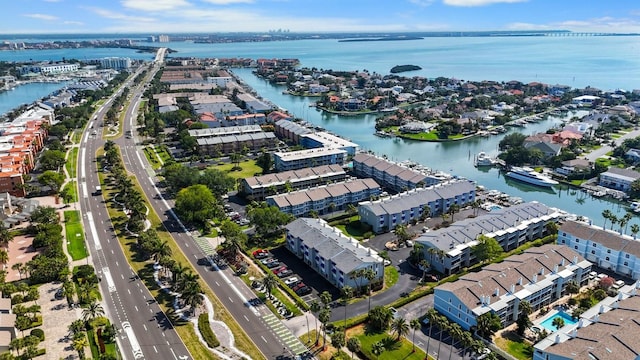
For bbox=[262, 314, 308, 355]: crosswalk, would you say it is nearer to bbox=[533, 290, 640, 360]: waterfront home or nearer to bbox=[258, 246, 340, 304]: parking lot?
bbox=[258, 246, 340, 304]: parking lot

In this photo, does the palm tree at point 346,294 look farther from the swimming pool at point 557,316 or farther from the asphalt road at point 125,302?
the swimming pool at point 557,316

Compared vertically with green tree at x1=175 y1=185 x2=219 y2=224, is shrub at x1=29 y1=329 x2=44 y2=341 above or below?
below

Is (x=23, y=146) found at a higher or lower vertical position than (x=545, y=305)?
higher

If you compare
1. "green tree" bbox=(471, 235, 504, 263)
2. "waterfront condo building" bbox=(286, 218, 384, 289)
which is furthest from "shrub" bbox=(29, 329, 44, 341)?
Result: "green tree" bbox=(471, 235, 504, 263)

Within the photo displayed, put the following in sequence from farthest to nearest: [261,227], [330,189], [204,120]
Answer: [204,120] → [330,189] → [261,227]

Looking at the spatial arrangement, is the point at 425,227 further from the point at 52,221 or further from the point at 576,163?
the point at 52,221

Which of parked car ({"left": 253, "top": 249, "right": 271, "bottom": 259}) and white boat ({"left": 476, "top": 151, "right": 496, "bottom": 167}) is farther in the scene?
white boat ({"left": 476, "top": 151, "right": 496, "bottom": 167})

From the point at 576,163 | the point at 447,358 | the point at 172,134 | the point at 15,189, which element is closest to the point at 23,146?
the point at 15,189
